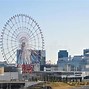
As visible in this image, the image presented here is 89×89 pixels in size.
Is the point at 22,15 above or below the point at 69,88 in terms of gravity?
above

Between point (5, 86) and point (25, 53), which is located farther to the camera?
point (25, 53)

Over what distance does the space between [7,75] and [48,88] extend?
1953 inches

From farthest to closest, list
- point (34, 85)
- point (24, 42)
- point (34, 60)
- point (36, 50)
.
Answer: point (34, 60)
point (36, 50)
point (24, 42)
point (34, 85)

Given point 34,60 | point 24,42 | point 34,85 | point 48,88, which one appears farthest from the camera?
point 34,60

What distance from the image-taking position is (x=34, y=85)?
372 feet

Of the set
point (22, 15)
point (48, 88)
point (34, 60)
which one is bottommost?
point (48, 88)

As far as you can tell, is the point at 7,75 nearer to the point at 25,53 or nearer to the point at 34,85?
the point at 25,53

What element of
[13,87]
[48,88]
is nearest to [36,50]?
[13,87]

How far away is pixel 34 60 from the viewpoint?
479 ft

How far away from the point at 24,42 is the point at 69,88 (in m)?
25.1

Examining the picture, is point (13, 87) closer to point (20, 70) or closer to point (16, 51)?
point (16, 51)

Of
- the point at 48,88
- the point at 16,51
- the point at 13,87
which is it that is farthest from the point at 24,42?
the point at 48,88

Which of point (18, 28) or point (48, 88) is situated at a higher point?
point (18, 28)

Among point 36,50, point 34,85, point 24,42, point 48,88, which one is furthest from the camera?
point 36,50
